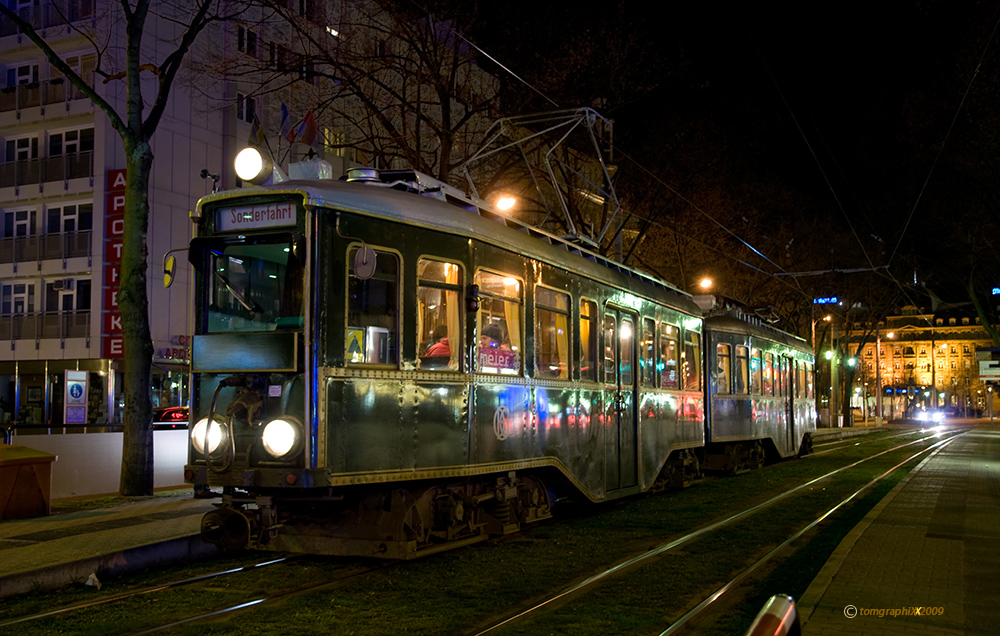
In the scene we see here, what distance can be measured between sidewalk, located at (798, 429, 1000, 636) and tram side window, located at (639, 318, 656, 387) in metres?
3.49

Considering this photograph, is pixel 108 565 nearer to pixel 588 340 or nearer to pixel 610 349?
pixel 588 340

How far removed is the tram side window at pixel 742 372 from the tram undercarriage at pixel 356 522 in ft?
32.3

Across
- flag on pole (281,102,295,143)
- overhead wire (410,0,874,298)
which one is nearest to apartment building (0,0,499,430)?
overhead wire (410,0,874,298)

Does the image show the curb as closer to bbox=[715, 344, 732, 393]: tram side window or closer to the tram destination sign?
the tram destination sign

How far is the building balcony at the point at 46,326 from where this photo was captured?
A: 3106 cm

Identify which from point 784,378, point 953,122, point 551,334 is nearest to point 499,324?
point 551,334

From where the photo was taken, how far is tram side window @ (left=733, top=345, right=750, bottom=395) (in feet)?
58.5

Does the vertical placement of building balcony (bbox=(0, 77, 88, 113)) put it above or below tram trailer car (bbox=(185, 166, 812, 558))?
above

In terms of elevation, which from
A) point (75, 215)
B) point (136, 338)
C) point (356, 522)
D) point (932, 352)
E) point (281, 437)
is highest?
point (75, 215)

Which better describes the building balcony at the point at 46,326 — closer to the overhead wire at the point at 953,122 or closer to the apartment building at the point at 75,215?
the apartment building at the point at 75,215

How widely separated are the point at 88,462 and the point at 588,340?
25.5ft

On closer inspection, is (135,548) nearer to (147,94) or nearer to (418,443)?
(418,443)

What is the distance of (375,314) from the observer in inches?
314

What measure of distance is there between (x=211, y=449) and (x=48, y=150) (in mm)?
29008
